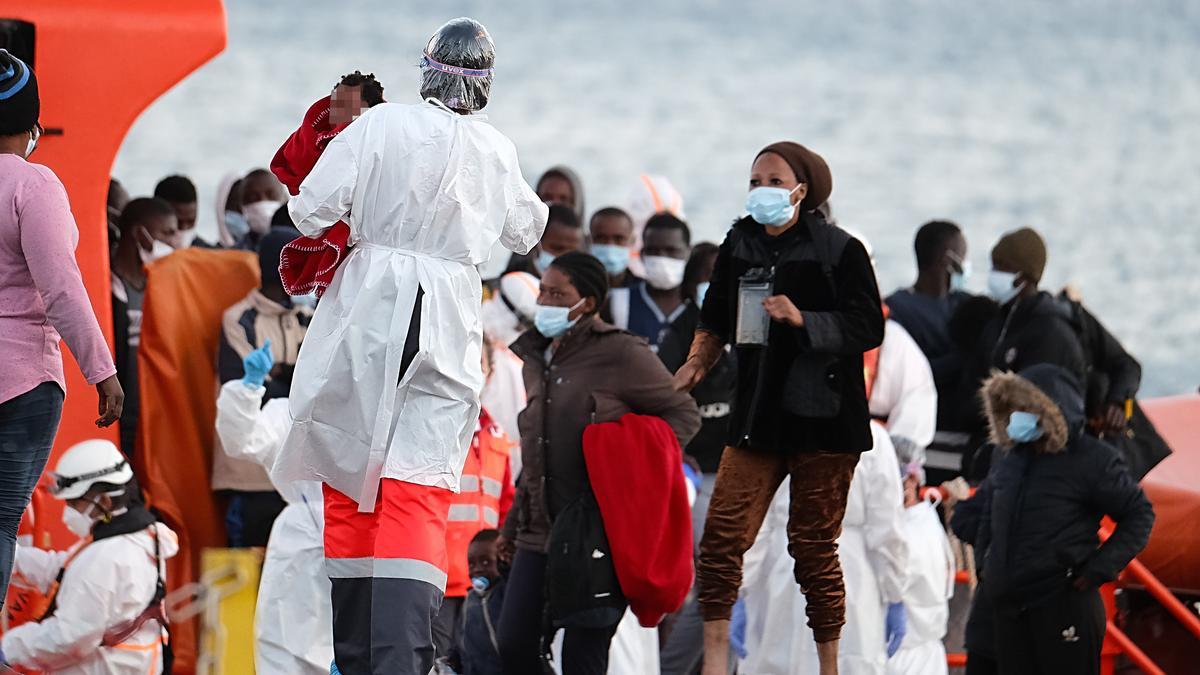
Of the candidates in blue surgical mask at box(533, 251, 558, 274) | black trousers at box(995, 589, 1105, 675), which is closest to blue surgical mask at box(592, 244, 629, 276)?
blue surgical mask at box(533, 251, 558, 274)

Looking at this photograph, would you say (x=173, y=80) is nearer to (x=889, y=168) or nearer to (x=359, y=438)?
(x=359, y=438)

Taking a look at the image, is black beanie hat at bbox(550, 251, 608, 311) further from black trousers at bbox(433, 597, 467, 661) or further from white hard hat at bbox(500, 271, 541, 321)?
white hard hat at bbox(500, 271, 541, 321)

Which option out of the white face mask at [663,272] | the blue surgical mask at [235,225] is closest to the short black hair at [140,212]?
the blue surgical mask at [235,225]

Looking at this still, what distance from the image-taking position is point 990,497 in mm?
9219

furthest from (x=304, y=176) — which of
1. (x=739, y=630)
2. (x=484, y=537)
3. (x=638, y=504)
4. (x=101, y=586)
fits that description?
(x=739, y=630)

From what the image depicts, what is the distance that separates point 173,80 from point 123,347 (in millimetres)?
1303

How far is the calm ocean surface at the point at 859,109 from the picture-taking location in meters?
33.2

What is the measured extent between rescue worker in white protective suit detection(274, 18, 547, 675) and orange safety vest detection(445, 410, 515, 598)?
2.15 meters

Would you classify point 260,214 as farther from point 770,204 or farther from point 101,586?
point 770,204

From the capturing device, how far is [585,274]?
8.52 meters

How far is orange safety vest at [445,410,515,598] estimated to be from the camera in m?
8.62

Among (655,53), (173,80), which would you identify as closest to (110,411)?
(173,80)

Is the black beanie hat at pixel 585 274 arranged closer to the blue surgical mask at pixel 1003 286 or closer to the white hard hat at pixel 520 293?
the white hard hat at pixel 520 293

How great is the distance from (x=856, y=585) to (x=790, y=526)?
1543 mm
